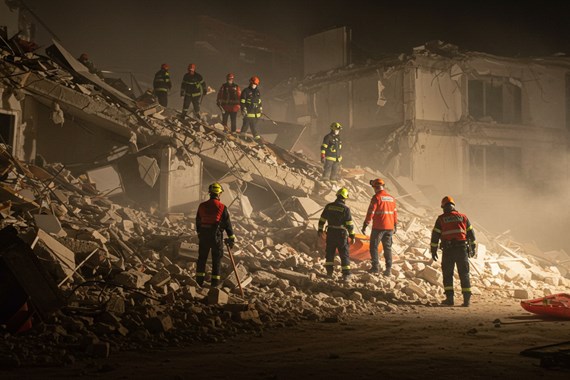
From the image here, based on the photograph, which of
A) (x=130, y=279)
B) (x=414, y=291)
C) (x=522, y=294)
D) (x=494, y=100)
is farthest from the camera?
(x=494, y=100)

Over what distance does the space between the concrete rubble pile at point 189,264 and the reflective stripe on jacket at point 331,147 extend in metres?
0.99

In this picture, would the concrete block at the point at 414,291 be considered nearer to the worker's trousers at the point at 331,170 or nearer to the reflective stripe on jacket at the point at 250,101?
the worker's trousers at the point at 331,170

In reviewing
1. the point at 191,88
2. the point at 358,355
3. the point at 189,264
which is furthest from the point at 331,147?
the point at 358,355

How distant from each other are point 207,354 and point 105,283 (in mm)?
2300

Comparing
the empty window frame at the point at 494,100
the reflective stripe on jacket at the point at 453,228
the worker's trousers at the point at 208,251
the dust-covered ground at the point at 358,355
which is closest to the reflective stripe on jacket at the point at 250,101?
the worker's trousers at the point at 208,251

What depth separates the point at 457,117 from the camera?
65.2 feet

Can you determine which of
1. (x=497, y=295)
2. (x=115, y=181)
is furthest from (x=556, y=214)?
(x=115, y=181)

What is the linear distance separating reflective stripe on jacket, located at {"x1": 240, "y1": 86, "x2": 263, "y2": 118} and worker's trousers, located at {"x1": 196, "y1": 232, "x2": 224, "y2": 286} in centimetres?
745

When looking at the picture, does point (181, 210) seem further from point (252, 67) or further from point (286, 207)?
point (252, 67)

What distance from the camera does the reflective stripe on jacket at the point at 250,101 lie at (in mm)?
14883

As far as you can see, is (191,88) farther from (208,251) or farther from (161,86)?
(208,251)

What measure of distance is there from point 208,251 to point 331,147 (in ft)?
21.9

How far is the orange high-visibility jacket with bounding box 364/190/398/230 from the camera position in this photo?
972cm

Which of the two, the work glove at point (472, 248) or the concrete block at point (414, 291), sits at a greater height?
the work glove at point (472, 248)
